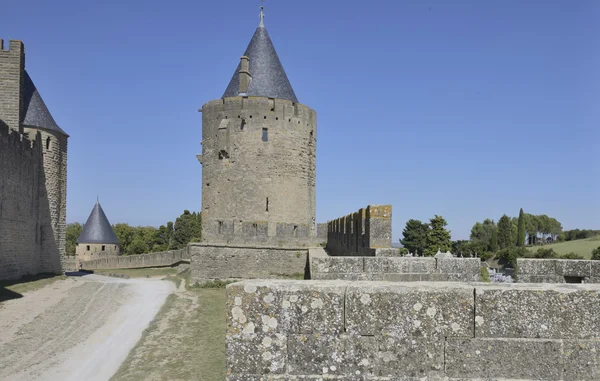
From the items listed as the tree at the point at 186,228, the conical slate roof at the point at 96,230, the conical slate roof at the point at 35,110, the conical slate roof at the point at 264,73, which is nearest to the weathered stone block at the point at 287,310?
the conical slate roof at the point at 264,73

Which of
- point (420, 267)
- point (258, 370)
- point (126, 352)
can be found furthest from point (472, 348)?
point (126, 352)

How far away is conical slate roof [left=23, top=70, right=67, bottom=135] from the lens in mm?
27453

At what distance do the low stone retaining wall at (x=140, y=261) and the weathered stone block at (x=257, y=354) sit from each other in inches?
1236

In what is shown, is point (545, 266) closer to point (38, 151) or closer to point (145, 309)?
point (145, 309)

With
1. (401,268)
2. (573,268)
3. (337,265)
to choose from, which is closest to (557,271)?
(573,268)

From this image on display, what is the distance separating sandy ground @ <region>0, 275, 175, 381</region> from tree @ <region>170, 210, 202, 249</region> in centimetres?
3055

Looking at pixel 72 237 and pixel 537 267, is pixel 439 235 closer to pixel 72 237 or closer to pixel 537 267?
pixel 537 267

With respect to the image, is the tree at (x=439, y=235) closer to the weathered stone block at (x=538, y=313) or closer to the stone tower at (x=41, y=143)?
the stone tower at (x=41, y=143)

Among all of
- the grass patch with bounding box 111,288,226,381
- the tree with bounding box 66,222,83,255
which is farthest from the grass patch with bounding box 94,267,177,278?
the tree with bounding box 66,222,83,255

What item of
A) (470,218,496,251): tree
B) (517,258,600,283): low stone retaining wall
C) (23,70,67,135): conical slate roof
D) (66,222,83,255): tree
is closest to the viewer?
(517,258,600,283): low stone retaining wall

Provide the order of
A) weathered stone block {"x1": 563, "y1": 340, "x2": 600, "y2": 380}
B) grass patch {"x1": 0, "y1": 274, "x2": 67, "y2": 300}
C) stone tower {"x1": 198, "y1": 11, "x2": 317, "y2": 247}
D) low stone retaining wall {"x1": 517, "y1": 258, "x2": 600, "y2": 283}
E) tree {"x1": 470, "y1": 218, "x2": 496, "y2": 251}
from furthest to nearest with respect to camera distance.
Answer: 1. tree {"x1": 470, "y1": 218, "x2": 496, "y2": 251}
2. stone tower {"x1": 198, "y1": 11, "x2": 317, "y2": 247}
3. grass patch {"x1": 0, "y1": 274, "x2": 67, "y2": 300}
4. low stone retaining wall {"x1": 517, "y1": 258, "x2": 600, "y2": 283}
5. weathered stone block {"x1": 563, "y1": 340, "x2": 600, "y2": 380}

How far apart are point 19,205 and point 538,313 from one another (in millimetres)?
25999

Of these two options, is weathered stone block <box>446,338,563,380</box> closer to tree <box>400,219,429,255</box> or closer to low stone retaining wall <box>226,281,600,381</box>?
low stone retaining wall <box>226,281,600,381</box>

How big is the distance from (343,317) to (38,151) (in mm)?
28236
